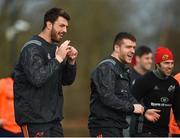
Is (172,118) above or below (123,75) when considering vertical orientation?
below

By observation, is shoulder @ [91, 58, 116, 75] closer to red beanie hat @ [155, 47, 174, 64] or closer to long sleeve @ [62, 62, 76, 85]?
long sleeve @ [62, 62, 76, 85]

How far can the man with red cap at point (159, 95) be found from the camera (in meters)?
10.6

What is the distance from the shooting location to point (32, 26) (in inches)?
1464

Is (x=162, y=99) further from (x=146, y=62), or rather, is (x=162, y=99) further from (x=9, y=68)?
(x=9, y=68)

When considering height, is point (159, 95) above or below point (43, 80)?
below

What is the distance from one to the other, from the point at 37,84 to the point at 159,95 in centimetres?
269

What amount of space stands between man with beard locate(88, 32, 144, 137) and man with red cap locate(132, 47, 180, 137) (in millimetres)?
790

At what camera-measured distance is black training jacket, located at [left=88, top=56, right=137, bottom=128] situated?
30.8 ft

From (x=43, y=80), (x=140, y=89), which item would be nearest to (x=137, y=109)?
(x=140, y=89)

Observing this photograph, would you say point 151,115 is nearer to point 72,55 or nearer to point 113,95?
point 113,95

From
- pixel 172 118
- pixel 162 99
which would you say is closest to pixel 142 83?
pixel 162 99

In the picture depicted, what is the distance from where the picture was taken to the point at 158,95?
34.8 ft

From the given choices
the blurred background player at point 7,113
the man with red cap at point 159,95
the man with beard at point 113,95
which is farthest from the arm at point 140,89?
the blurred background player at point 7,113

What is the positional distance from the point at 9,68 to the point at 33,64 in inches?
933
